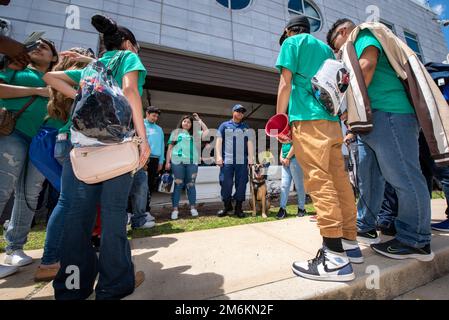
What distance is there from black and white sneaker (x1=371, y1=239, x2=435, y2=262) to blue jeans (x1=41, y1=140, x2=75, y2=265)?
2403mm

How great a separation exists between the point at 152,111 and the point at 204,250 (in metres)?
2.82

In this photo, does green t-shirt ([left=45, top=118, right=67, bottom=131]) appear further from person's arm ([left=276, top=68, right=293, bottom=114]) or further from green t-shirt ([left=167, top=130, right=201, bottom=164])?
green t-shirt ([left=167, top=130, right=201, bottom=164])

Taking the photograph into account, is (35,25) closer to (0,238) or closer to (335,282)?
(0,238)

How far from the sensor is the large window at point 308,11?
809 centimetres

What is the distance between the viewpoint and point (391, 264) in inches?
63.9

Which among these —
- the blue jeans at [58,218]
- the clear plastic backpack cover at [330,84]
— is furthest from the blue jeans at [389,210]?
the blue jeans at [58,218]

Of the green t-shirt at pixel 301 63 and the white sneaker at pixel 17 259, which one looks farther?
the white sneaker at pixel 17 259

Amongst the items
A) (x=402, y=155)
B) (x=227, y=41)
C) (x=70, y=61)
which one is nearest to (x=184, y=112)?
(x=227, y=41)

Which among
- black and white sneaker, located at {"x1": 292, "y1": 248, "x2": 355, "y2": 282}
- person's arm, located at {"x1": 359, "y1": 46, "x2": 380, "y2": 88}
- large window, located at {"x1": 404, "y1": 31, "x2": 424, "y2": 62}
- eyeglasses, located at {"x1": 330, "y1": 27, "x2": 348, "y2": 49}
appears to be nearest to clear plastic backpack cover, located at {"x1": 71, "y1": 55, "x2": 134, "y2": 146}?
black and white sneaker, located at {"x1": 292, "y1": 248, "x2": 355, "y2": 282}

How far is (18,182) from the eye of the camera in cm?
202

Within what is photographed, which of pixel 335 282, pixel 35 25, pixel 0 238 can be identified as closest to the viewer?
pixel 335 282

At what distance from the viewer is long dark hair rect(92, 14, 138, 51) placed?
1462 millimetres

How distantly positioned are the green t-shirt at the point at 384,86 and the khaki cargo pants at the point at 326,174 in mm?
472

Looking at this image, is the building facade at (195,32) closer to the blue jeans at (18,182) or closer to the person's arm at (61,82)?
the blue jeans at (18,182)
